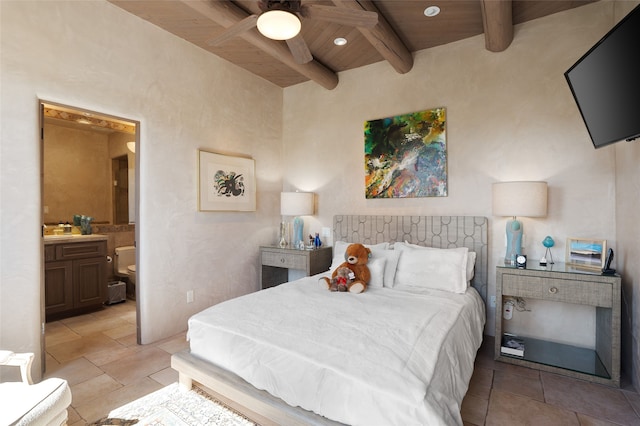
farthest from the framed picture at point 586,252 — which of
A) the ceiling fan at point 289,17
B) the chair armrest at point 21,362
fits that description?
the chair armrest at point 21,362

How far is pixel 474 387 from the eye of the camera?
7.46 ft

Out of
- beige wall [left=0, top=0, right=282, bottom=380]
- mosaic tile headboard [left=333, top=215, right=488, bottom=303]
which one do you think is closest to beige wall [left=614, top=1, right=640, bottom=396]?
mosaic tile headboard [left=333, top=215, right=488, bottom=303]

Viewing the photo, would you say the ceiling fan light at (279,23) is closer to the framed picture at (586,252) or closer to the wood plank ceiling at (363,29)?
the wood plank ceiling at (363,29)

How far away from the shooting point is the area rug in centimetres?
189

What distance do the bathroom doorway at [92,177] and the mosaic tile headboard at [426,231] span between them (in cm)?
323

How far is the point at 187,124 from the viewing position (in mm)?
3402

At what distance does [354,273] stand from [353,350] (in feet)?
4.09

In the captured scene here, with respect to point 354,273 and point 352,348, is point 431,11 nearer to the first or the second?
point 354,273

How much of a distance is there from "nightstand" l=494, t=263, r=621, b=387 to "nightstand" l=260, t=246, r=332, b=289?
196 cm

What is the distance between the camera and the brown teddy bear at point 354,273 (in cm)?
272

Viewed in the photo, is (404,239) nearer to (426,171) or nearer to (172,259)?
(426,171)

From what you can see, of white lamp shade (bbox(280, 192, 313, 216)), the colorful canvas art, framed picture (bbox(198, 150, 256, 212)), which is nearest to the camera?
the colorful canvas art

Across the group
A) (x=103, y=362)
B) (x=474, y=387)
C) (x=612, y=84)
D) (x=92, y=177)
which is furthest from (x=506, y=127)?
(x=92, y=177)

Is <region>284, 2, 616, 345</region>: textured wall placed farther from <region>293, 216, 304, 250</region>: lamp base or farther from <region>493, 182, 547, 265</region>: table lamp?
<region>293, 216, 304, 250</region>: lamp base
